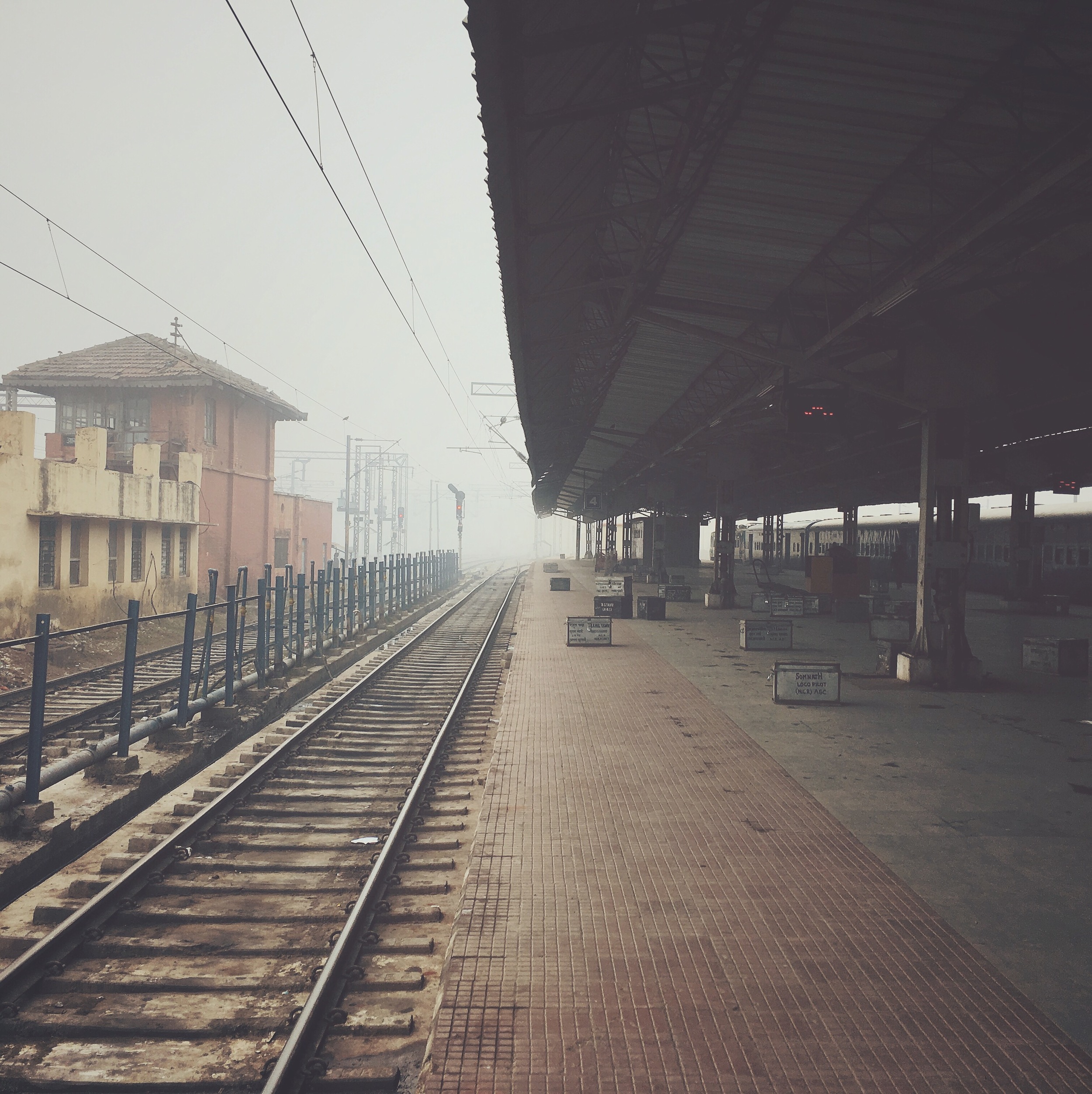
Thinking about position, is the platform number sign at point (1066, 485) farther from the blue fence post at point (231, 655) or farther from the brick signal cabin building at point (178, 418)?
the brick signal cabin building at point (178, 418)

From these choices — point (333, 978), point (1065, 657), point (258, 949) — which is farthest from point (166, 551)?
point (333, 978)

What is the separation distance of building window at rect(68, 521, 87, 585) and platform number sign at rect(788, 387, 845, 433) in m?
18.2

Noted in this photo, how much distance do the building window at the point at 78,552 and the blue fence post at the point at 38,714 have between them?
16409 mm

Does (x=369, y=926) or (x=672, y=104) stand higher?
(x=672, y=104)

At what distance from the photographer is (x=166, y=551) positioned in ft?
88.6

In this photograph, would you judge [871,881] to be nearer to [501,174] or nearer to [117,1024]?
[117,1024]

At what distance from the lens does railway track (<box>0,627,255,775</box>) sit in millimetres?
10281

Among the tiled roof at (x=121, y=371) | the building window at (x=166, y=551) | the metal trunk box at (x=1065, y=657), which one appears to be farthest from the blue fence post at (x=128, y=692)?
the tiled roof at (x=121, y=371)

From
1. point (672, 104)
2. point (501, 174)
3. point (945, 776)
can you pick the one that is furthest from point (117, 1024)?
point (672, 104)

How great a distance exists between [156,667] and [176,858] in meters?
12.3

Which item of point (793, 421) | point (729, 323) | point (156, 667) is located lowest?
point (156, 667)

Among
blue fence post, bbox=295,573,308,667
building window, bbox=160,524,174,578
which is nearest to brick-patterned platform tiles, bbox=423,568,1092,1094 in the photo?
blue fence post, bbox=295,573,308,667

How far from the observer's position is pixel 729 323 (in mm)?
14367

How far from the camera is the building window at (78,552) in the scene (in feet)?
70.6
